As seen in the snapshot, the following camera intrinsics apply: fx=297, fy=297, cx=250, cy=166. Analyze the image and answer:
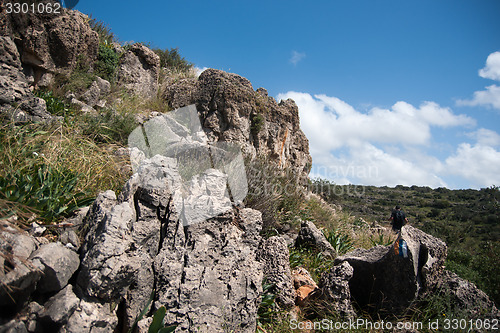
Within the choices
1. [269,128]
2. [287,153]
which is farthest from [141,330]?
[287,153]

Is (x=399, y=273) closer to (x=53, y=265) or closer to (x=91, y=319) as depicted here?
(x=91, y=319)

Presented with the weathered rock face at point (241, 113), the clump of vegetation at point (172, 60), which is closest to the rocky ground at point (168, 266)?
the weathered rock face at point (241, 113)

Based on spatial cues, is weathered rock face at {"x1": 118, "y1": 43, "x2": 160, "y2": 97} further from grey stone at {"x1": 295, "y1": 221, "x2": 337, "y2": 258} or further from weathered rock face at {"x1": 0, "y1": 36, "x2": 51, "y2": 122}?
grey stone at {"x1": 295, "y1": 221, "x2": 337, "y2": 258}

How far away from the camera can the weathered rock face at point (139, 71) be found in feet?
31.6

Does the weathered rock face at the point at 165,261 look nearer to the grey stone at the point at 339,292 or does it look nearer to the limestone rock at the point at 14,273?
the limestone rock at the point at 14,273

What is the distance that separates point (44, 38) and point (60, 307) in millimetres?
6491

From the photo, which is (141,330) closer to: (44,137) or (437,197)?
(44,137)

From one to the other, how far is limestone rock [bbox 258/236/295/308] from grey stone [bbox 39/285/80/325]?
8.36 feet

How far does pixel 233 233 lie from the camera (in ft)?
12.5

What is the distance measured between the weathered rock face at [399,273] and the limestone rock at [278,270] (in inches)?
41.0

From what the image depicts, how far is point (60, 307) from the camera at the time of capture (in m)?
2.41

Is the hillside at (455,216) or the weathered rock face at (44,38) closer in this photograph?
the weathered rock face at (44,38)

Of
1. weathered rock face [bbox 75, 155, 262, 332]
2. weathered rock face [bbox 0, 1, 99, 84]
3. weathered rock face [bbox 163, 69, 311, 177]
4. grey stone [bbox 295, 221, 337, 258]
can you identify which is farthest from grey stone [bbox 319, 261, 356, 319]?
weathered rock face [bbox 0, 1, 99, 84]

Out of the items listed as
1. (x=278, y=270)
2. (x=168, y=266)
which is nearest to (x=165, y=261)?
(x=168, y=266)
